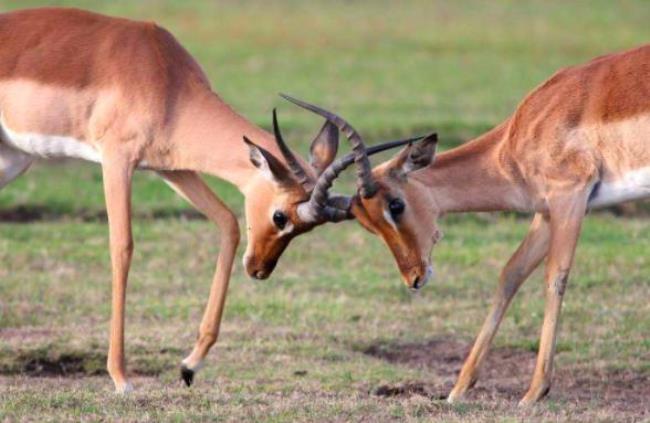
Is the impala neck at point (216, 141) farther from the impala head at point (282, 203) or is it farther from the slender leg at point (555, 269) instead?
the slender leg at point (555, 269)

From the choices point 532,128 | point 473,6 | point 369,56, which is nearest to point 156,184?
point 532,128

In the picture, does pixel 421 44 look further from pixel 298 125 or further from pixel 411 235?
pixel 411 235

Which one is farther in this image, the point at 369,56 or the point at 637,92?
the point at 369,56

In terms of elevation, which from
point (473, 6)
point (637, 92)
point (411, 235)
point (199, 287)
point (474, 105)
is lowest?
point (473, 6)

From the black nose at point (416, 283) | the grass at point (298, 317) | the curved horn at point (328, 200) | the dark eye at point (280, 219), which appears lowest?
the grass at point (298, 317)

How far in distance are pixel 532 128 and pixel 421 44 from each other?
18.4m

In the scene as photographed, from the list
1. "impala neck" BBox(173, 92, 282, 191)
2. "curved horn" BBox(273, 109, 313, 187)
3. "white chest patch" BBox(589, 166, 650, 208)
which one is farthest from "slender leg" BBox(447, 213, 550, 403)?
"impala neck" BBox(173, 92, 282, 191)

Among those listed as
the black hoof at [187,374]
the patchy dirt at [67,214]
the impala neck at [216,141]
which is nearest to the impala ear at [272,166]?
the impala neck at [216,141]

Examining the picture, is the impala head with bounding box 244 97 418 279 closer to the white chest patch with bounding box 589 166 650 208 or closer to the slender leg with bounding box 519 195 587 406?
the slender leg with bounding box 519 195 587 406

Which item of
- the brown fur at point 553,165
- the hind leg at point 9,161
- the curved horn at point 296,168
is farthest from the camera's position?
the hind leg at point 9,161

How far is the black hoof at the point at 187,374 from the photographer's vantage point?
27.1ft

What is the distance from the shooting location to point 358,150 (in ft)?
24.4

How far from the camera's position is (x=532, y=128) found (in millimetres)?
8258

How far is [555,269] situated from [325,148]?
57.1 inches
